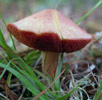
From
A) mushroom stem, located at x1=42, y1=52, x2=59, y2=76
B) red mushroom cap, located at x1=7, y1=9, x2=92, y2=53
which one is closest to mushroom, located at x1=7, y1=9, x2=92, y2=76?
red mushroom cap, located at x1=7, y1=9, x2=92, y2=53

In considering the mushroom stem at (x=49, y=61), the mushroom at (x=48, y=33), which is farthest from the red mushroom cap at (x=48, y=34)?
the mushroom stem at (x=49, y=61)

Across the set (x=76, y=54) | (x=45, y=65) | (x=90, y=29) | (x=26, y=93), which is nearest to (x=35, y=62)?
(x=45, y=65)

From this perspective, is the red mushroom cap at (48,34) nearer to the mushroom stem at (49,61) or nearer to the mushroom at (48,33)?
the mushroom at (48,33)

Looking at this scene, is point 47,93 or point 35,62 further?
point 35,62

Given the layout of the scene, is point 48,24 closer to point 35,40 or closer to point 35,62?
point 35,40

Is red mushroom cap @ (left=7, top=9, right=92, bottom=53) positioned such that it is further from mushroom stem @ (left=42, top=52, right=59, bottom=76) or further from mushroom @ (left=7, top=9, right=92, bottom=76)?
mushroom stem @ (left=42, top=52, right=59, bottom=76)

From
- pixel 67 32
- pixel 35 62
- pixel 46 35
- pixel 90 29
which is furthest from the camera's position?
pixel 90 29

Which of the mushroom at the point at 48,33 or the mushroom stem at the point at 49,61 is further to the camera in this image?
the mushroom stem at the point at 49,61

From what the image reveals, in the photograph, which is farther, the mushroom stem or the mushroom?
the mushroom stem

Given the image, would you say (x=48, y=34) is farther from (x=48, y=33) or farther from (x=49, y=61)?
(x=49, y=61)

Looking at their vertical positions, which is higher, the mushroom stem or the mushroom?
the mushroom

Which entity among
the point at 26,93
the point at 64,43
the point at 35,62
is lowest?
the point at 26,93
